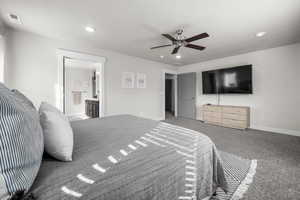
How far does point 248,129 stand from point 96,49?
521cm

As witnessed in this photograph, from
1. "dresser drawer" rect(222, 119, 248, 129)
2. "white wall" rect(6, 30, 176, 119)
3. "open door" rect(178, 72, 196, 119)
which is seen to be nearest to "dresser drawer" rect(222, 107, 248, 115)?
"dresser drawer" rect(222, 119, 248, 129)

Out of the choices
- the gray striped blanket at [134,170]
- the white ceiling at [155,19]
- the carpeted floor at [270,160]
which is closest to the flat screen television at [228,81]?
the white ceiling at [155,19]

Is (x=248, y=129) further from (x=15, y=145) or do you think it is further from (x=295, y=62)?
(x=15, y=145)

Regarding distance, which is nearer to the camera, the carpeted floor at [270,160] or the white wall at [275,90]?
the carpeted floor at [270,160]

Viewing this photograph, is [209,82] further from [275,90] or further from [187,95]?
[275,90]

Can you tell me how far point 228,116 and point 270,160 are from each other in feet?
7.26

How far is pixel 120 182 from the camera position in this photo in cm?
65

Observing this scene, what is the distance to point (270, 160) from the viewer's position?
6.68 feet

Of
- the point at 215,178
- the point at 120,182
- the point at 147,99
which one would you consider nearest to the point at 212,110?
the point at 147,99

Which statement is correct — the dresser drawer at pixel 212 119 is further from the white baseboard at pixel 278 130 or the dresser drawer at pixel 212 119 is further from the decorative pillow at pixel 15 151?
the decorative pillow at pixel 15 151

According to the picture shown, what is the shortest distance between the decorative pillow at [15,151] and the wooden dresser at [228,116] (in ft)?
15.4

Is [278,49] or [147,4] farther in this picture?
[278,49]

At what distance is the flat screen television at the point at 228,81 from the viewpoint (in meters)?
3.92

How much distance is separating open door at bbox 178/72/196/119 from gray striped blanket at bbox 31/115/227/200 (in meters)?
4.41
